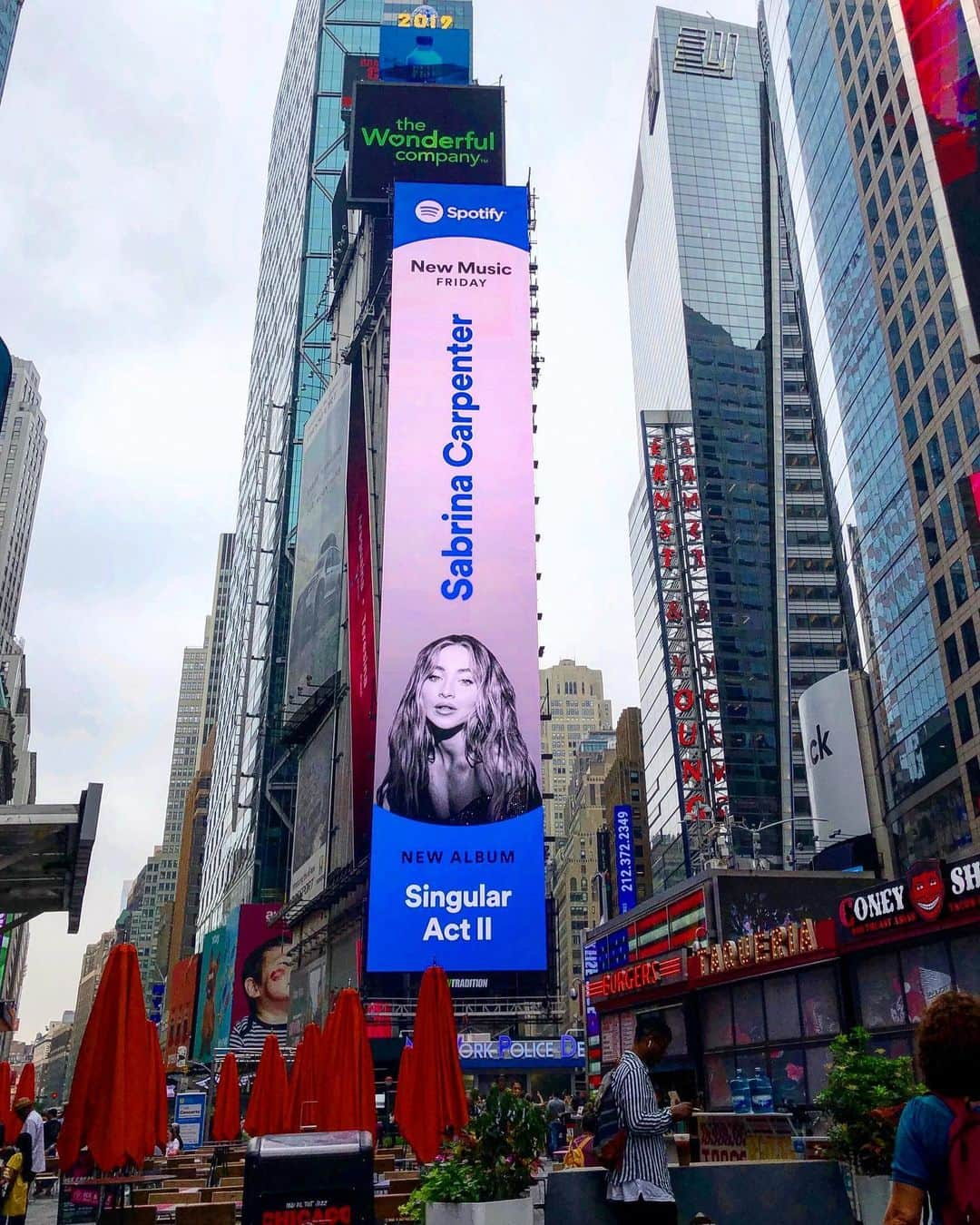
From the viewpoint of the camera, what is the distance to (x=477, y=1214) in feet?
28.5

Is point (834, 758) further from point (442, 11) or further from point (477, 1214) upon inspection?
point (442, 11)

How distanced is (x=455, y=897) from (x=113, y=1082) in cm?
3307

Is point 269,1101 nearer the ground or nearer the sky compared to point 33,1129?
nearer the sky

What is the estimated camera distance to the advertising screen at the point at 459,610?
44.2m

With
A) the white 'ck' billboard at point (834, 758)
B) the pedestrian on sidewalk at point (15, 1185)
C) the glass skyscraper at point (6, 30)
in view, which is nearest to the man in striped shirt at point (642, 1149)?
the pedestrian on sidewalk at point (15, 1185)

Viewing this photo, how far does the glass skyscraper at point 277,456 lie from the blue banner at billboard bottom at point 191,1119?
30.2m

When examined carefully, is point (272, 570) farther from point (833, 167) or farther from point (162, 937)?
point (162, 937)

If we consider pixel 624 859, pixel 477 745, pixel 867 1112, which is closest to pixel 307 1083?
pixel 867 1112

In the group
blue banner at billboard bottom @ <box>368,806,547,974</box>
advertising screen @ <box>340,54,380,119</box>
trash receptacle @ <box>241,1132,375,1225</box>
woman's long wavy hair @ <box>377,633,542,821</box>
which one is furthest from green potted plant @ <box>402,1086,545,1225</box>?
advertising screen @ <box>340,54,380,119</box>

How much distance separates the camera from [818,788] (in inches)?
2680

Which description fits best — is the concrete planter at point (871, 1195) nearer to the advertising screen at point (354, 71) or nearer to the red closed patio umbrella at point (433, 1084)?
the red closed patio umbrella at point (433, 1084)

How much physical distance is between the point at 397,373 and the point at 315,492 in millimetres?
14140

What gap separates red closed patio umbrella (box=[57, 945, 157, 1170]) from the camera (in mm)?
11711

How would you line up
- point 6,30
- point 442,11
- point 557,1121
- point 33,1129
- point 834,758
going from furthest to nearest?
point 442,11 < point 6,30 < point 834,758 < point 557,1121 < point 33,1129
